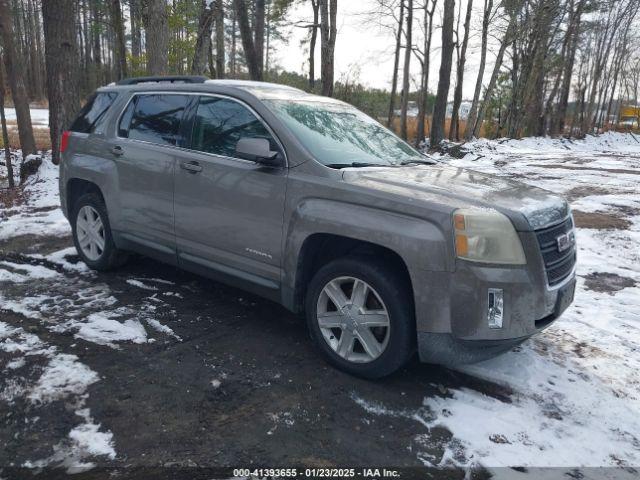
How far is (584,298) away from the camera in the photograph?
5.04 meters

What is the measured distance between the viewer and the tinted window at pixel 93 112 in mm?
5355

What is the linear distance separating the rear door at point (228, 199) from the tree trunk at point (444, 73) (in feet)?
49.9

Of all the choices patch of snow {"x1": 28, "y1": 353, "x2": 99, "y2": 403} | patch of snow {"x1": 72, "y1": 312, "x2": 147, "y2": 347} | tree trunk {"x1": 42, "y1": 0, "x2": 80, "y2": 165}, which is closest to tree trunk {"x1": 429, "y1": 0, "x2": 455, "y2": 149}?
tree trunk {"x1": 42, "y1": 0, "x2": 80, "y2": 165}

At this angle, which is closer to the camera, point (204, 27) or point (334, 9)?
point (204, 27)

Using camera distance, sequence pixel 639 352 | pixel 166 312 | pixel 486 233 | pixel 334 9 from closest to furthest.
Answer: pixel 486 233
pixel 639 352
pixel 166 312
pixel 334 9

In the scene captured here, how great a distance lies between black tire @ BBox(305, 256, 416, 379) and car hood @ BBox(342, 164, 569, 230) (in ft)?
1.64

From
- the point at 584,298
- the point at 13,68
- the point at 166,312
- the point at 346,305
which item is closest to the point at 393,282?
the point at 346,305

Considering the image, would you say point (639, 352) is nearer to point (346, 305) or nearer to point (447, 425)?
point (447, 425)

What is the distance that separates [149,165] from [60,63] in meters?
8.10

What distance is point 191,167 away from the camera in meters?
4.30

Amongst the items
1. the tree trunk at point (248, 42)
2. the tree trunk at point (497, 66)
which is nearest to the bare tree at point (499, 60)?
the tree trunk at point (497, 66)

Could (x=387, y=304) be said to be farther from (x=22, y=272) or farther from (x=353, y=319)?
(x=22, y=272)

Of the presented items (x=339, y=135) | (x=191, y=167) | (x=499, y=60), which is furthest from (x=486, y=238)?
(x=499, y=60)

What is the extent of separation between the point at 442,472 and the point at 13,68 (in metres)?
12.2
